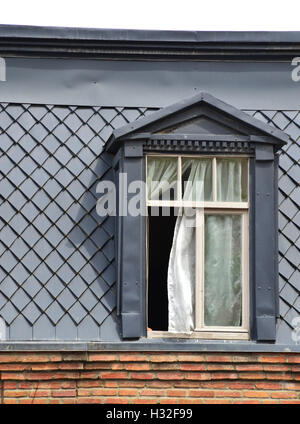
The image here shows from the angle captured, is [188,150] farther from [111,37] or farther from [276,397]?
[276,397]

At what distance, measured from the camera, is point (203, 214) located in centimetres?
1010

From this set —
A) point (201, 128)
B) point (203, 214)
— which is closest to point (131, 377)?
point (203, 214)

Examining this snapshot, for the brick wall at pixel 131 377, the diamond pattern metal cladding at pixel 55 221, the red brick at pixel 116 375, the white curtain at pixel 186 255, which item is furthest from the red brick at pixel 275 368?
the diamond pattern metal cladding at pixel 55 221

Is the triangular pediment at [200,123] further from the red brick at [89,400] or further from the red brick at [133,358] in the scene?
the red brick at [89,400]

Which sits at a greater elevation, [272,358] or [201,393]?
[272,358]

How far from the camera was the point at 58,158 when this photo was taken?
1030 cm

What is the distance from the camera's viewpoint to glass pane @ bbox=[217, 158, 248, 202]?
10.2 m

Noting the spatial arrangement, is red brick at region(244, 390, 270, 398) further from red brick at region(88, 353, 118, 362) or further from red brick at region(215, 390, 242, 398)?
red brick at region(88, 353, 118, 362)

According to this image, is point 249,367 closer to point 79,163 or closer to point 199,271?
point 199,271

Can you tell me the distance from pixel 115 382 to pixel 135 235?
1603mm

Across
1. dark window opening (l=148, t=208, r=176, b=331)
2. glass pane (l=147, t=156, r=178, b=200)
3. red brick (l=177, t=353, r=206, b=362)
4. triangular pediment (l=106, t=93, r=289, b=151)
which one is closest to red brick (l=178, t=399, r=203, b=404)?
red brick (l=177, t=353, r=206, b=362)

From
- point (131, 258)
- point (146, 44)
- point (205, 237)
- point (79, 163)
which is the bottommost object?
point (131, 258)

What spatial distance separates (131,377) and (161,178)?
2.24m

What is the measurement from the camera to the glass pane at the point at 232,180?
1017 cm
